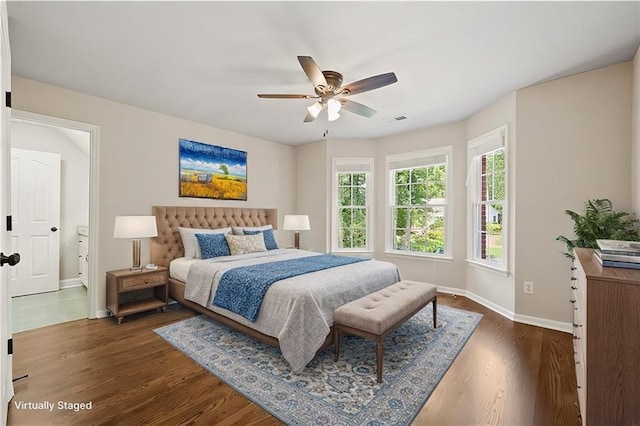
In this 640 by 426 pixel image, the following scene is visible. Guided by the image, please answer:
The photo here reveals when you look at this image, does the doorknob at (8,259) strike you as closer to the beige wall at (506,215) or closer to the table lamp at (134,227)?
the table lamp at (134,227)

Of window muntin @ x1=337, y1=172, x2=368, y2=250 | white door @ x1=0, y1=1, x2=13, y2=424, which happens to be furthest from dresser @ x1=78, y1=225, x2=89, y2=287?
window muntin @ x1=337, y1=172, x2=368, y2=250

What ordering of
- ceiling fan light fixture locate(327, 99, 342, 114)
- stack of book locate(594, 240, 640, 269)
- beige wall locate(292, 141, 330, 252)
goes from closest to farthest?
stack of book locate(594, 240, 640, 269) → ceiling fan light fixture locate(327, 99, 342, 114) → beige wall locate(292, 141, 330, 252)

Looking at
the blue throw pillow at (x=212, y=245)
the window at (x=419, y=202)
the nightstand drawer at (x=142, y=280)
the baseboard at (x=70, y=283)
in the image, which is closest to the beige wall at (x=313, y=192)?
the window at (x=419, y=202)

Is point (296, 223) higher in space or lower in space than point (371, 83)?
lower

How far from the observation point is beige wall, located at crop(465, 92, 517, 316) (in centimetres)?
332

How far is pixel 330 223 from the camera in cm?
529

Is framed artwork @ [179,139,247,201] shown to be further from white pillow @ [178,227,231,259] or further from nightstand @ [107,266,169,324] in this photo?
nightstand @ [107,266,169,324]

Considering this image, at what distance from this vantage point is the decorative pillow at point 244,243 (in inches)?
156

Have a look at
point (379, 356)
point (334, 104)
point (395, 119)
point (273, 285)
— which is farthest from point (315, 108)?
point (379, 356)

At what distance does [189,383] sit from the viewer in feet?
6.86

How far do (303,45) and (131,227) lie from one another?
8.68ft

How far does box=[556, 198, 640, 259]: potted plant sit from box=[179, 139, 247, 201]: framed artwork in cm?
433

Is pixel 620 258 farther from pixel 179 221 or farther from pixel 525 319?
pixel 179 221

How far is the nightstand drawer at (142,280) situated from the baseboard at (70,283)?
7.38 ft
